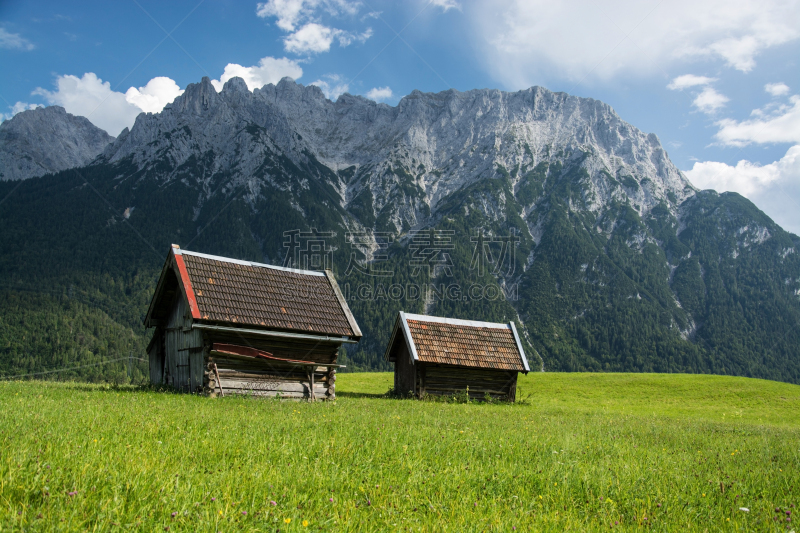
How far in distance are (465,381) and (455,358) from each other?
6.28ft

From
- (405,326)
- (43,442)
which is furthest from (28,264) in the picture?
(43,442)

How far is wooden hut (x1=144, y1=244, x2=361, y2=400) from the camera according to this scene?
64.6 feet

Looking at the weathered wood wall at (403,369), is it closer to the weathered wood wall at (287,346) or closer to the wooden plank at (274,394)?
the weathered wood wall at (287,346)

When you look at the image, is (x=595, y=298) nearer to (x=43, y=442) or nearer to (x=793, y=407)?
(x=793, y=407)

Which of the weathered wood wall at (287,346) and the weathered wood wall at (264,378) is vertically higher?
the weathered wood wall at (287,346)

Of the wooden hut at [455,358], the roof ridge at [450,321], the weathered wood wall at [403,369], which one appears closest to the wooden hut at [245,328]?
the wooden hut at [455,358]

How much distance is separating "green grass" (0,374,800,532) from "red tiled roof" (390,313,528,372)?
18298mm

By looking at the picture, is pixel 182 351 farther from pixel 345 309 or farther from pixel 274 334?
pixel 345 309

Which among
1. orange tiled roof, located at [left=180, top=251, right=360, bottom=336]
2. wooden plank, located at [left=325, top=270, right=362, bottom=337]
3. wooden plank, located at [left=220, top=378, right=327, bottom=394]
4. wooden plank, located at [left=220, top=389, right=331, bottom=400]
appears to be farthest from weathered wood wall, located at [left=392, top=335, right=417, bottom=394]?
wooden plank, located at [left=220, top=389, right=331, bottom=400]

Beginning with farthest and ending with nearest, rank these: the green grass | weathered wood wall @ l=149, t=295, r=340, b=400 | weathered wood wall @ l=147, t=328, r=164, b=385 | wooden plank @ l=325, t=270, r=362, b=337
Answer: weathered wood wall @ l=147, t=328, r=164, b=385
wooden plank @ l=325, t=270, r=362, b=337
weathered wood wall @ l=149, t=295, r=340, b=400
the green grass

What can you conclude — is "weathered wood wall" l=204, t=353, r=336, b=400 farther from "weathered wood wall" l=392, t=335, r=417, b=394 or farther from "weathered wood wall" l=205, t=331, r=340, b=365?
"weathered wood wall" l=392, t=335, r=417, b=394

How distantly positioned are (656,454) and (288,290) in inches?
647

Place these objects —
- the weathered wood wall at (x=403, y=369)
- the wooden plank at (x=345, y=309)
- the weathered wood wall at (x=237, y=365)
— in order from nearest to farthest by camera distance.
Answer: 1. the weathered wood wall at (x=237, y=365)
2. the wooden plank at (x=345, y=309)
3. the weathered wood wall at (x=403, y=369)

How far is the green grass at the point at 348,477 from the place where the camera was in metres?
4.58
